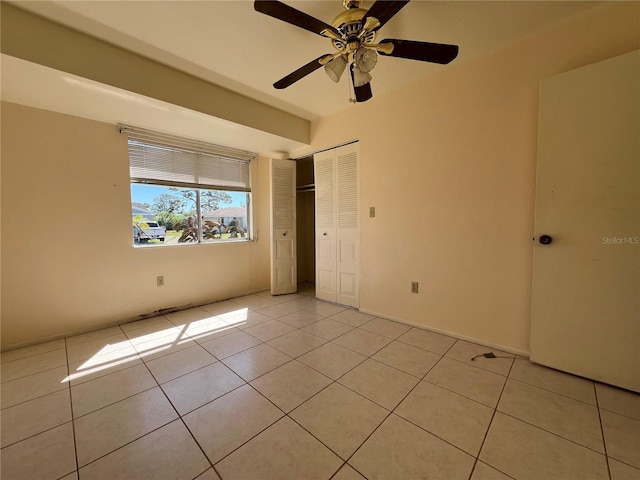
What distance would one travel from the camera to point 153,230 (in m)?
3.21

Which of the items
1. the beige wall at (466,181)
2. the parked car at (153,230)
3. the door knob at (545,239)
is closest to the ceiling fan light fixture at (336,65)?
the beige wall at (466,181)

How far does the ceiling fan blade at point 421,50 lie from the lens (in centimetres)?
152

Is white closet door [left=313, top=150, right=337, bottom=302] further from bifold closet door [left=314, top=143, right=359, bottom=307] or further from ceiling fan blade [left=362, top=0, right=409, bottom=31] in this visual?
ceiling fan blade [left=362, top=0, right=409, bottom=31]

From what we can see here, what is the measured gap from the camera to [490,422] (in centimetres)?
145

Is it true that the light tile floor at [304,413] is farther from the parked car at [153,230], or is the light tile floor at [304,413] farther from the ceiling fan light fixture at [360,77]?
the ceiling fan light fixture at [360,77]

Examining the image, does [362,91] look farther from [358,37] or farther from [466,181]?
[466,181]

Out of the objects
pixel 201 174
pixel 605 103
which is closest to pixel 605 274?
pixel 605 103

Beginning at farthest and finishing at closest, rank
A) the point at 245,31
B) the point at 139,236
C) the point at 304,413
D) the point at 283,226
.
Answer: the point at 283,226
the point at 139,236
the point at 245,31
the point at 304,413

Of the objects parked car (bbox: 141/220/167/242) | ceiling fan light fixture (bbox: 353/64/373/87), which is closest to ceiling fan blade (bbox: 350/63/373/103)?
ceiling fan light fixture (bbox: 353/64/373/87)

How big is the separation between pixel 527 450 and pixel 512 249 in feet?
4.80

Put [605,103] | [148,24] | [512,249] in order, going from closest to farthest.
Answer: [605,103] < [148,24] < [512,249]

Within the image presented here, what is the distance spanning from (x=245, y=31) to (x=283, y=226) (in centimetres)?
255

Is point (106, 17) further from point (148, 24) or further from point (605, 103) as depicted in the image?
point (605, 103)

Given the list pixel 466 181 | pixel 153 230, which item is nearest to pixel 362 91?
pixel 466 181
